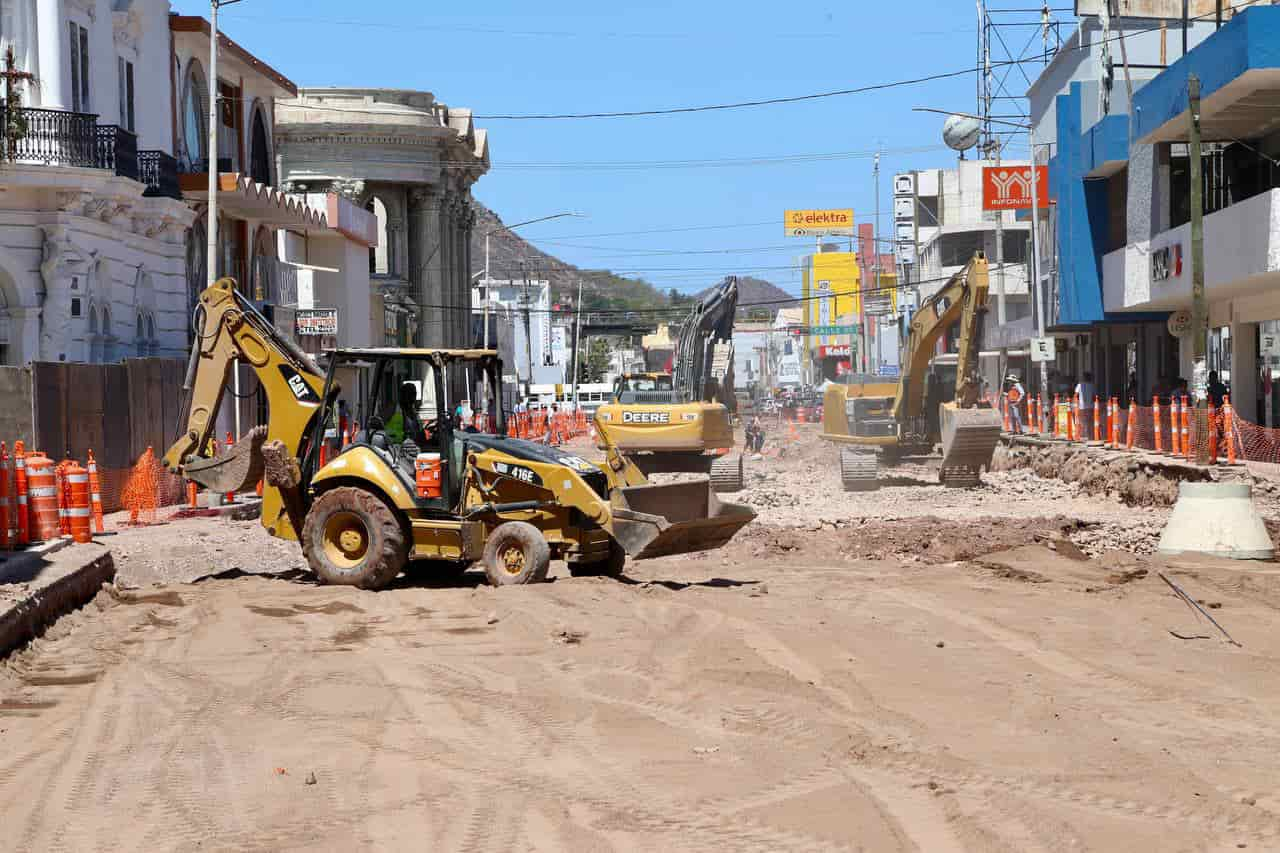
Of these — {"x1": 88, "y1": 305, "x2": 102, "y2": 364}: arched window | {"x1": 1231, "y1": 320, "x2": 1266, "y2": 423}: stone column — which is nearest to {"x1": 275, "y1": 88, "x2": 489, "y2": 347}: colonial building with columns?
{"x1": 88, "y1": 305, "x2": 102, "y2": 364}: arched window

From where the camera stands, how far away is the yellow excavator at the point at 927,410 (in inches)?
1182

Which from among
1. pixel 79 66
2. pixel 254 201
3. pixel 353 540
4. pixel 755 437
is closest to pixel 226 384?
pixel 353 540

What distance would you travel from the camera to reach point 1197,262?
27.9 meters

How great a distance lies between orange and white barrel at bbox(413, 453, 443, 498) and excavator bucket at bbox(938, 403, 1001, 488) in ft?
52.3

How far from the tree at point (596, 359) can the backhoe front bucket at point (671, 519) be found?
116058 millimetres

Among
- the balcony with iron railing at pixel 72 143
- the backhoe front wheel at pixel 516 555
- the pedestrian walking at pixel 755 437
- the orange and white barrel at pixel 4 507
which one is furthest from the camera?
the pedestrian walking at pixel 755 437

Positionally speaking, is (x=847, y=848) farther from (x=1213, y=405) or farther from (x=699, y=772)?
(x=1213, y=405)

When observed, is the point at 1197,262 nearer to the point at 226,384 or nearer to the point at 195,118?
the point at 226,384

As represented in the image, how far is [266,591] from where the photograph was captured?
16078 millimetres

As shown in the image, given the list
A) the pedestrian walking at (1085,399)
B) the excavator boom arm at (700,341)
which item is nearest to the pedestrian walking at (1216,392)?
the pedestrian walking at (1085,399)

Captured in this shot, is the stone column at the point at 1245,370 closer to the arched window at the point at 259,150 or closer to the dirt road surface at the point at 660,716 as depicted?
the dirt road surface at the point at 660,716

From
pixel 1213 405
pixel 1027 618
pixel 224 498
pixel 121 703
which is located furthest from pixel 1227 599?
pixel 1213 405

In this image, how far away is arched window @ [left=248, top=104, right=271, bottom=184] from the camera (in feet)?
149

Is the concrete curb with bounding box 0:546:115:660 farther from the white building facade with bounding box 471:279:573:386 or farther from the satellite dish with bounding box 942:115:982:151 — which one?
the white building facade with bounding box 471:279:573:386
